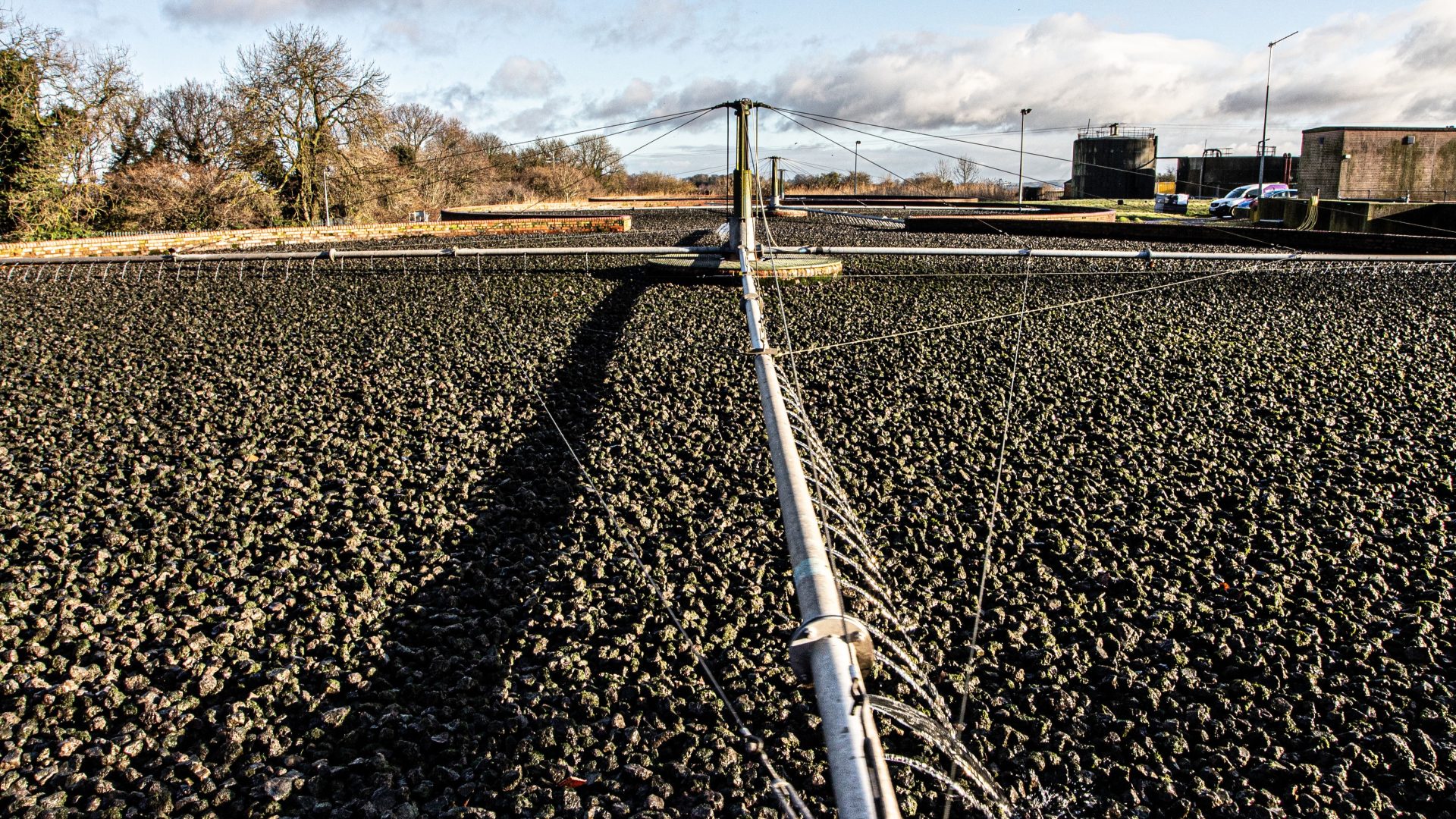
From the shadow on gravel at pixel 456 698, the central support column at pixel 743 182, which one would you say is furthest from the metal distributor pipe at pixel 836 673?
the central support column at pixel 743 182

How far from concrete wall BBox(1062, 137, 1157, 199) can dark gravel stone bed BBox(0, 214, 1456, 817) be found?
162 ft

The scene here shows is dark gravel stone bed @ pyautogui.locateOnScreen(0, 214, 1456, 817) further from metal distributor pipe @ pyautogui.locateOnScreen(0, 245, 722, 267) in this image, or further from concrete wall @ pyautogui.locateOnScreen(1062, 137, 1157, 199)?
concrete wall @ pyautogui.locateOnScreen(1062, 137, 1157, 199)

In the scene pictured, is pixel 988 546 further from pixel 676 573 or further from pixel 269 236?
pixel 269 236

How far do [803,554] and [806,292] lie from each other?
982 centimetres

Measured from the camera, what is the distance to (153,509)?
483cm

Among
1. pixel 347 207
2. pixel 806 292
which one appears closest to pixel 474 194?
pixel 347 207

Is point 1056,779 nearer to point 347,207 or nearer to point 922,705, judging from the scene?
point 922,705

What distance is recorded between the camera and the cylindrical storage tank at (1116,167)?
176 ft

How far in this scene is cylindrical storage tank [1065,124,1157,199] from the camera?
53656mm

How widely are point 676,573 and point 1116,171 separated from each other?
57.7 metres

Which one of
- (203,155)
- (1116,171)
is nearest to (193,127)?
(203,155)

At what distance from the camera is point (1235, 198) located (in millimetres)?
35812

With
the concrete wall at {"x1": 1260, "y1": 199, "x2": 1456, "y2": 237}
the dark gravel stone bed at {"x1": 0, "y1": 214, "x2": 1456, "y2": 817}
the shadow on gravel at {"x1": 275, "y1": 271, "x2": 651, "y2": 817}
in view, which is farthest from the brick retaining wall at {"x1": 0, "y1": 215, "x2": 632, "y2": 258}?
the concrete wall at {"x1": 1260, "y1": 199, "x2": 1456, "y2": 237}

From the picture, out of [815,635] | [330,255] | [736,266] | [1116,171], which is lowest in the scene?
[815,635]
